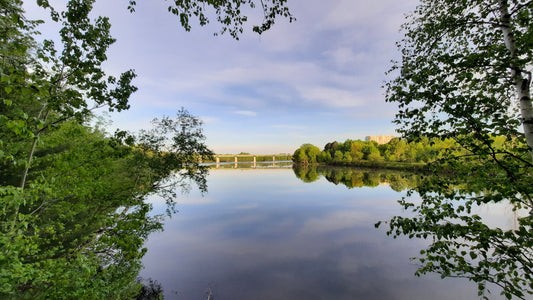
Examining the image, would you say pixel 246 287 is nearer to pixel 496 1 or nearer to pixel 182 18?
pixel 182 18

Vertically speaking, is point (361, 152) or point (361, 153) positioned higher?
point (361, 152)

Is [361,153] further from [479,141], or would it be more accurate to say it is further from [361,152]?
[479,141]

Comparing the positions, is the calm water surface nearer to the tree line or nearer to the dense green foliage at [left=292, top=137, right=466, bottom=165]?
the tree line

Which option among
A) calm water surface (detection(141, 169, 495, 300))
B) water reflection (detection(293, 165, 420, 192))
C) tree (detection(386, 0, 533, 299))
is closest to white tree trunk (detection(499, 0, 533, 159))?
tree (detection(386, 0, 533, 299))

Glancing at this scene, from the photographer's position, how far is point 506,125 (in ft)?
11.0

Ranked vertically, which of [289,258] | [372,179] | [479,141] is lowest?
[289,258]

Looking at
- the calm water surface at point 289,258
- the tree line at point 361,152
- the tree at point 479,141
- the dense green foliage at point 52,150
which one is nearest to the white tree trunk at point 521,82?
the tree at point 479,141

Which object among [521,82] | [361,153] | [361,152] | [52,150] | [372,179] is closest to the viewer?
[521,82]

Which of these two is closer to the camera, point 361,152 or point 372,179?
point 372,179

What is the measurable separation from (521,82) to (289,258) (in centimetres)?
1250

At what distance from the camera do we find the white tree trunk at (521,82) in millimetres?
3469

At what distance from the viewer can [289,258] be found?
13094 mm

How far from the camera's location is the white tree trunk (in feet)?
11.4

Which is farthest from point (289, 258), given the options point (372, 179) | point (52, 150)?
point (372, 179)
